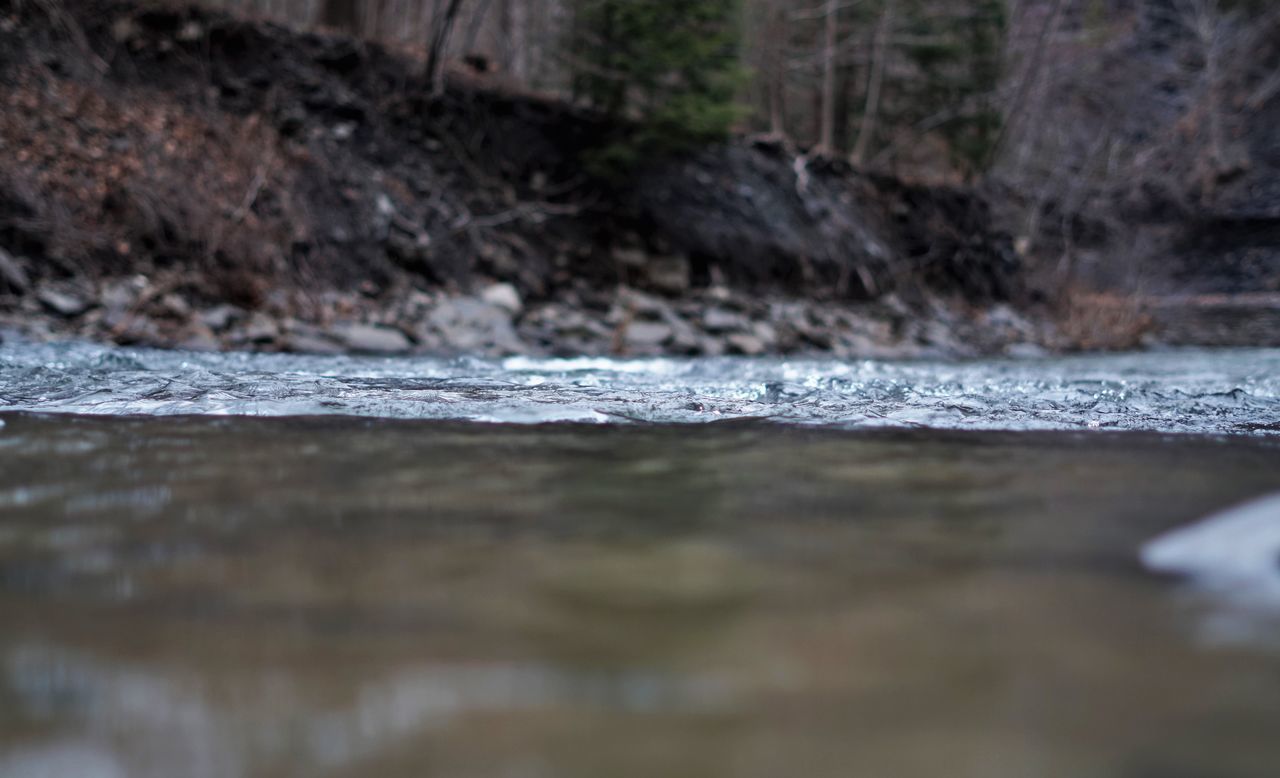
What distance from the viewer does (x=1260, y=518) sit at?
151 cm

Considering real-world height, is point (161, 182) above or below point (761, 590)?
above

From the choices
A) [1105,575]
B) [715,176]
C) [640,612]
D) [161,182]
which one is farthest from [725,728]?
[715,176]

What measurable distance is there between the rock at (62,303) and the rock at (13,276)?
128 mm

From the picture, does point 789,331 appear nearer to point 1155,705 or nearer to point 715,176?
point 715,176

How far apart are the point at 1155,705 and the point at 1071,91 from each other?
63.2 ft

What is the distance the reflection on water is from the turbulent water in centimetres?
101

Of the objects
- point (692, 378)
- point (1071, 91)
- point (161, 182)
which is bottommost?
point (692, 378)

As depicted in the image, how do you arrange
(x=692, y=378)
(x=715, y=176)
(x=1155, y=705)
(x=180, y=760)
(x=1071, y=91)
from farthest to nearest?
(x=1071, y=91), (x=715, y=176), (x=692, y=378), (x=1155, y=705), (x=180, y=760)

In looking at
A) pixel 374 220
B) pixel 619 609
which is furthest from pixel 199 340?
pixel 619 609

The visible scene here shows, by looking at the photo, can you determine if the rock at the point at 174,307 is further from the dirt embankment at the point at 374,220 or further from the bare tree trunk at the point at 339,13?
the bare tree trunk at the point at 339,13

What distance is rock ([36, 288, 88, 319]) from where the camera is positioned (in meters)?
6.62

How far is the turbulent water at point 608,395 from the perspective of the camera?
3.09 meters

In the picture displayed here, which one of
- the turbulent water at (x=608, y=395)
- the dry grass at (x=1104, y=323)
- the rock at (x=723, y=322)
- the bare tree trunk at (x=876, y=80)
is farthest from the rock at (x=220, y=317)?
the bare tree trunk at (x=876, y=80)

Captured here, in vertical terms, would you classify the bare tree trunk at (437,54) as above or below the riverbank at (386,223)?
above
